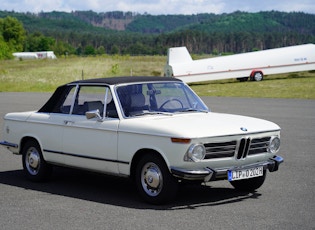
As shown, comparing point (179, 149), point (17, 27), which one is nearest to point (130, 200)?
point (179, 149)

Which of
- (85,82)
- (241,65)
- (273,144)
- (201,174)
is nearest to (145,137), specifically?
(201,174)

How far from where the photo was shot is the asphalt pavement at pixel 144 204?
714 centimetres

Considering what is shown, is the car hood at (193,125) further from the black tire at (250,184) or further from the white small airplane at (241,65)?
the white small airplane at (241,65)

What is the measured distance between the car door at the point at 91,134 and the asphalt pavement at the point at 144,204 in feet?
1.53

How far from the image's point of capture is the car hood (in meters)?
7.92

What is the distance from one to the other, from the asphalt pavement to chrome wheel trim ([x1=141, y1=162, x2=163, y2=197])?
0.20 m

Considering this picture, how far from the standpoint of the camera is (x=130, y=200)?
856cm

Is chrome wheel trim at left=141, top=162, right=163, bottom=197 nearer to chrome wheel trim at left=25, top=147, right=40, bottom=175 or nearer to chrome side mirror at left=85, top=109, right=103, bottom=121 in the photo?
chrome side mirror at left=85, top=109, right=103, bottom=121

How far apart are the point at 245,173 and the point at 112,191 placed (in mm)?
2135

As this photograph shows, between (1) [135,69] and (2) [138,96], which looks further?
(1) [135,69]

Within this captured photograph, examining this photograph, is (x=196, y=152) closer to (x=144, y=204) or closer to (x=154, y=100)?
(x=144, y=204)

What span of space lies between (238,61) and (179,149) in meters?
45.7

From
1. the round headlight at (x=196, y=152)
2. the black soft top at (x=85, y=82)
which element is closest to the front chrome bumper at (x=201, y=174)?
the round headlight at (x=196, y=152)

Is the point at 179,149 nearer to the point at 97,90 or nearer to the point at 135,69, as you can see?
the point at 97,90
